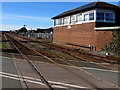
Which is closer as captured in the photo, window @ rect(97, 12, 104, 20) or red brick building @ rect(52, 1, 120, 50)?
red brick building @ rect(52, 1, 120, 50)

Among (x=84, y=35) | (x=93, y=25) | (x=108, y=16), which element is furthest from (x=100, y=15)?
(x=84, y=35)

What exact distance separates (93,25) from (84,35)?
2426mm

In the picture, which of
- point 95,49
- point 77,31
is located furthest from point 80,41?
point 95,49

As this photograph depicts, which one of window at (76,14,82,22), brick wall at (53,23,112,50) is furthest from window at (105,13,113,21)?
window at (76,14,82,22)

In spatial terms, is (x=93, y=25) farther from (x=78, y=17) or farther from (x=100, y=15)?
(x=78, y=17)

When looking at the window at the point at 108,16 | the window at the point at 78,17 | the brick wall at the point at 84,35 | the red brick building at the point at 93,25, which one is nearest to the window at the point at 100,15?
the red brick building at the point at 93,25

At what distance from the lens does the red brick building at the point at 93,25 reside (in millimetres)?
18406

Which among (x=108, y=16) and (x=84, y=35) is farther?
(x=84, y=35)

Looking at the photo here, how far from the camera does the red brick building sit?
60.4 ft

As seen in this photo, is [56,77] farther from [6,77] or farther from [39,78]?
[6,77]

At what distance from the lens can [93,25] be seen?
1972 cm

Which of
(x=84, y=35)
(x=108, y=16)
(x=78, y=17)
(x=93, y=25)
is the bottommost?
(x=84, y=35)

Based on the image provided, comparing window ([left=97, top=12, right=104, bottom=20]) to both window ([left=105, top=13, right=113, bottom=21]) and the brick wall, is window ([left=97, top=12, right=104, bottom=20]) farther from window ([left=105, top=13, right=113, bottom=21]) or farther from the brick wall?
the brick wall

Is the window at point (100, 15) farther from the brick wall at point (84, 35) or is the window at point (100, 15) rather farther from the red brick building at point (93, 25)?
the brick wall at point (84, 35)
